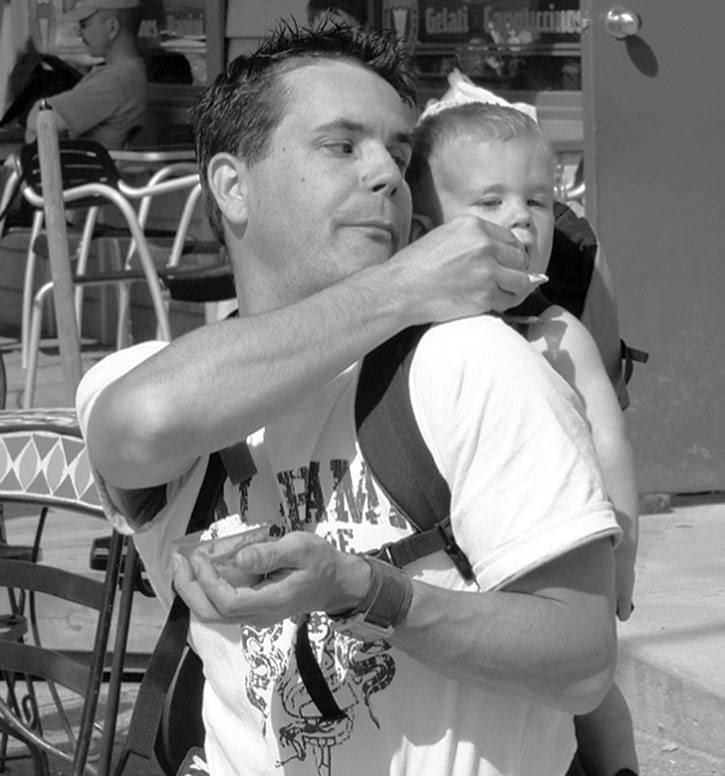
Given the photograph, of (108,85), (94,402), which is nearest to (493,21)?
(108,85)

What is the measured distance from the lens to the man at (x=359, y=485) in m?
1.67

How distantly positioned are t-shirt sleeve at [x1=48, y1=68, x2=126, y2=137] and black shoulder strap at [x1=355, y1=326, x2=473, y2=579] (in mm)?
7029

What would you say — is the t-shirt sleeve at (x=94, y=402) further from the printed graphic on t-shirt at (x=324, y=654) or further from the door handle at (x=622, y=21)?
the door handle at (x=622, y=21)

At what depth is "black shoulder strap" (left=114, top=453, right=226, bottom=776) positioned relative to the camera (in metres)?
1.95

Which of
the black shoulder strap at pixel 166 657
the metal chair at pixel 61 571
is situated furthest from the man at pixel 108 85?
the black shoulder strap at pixel 166 657

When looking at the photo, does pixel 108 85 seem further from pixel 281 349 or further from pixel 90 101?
pixel 281 349

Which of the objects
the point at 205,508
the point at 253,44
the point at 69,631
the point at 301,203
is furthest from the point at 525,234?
the point at 253,44

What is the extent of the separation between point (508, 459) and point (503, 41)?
5.62 meters

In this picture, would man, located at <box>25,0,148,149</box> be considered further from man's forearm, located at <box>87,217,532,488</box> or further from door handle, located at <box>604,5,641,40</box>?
man's forearm, located at <box>87,217,532,488</box>

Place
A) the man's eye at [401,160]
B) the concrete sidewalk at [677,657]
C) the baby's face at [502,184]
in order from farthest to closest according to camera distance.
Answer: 1. the concrete sidewalk at [677,657]
2. the baby's face at [502,184]
3. the man's eye at [401,160]

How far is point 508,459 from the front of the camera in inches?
67.1

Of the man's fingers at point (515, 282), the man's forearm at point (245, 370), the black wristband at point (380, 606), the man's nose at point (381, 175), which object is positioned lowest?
the black wristband at point (380, 606)

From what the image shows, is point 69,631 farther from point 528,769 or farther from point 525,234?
point 528,769

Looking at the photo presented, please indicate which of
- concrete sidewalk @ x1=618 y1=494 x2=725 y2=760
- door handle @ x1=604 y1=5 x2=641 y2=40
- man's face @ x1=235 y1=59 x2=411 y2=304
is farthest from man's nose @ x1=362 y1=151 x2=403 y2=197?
door handle @ x1=604 y1=5 x2=641 y2=40
